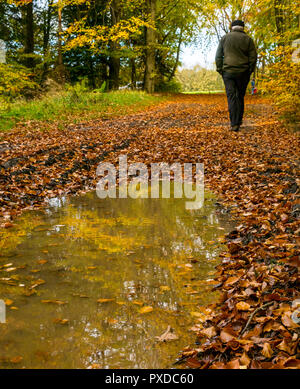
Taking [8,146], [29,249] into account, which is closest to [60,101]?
[8,146]

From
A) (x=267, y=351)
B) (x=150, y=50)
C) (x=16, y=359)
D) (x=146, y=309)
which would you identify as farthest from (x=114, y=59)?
(x=267, y=351)

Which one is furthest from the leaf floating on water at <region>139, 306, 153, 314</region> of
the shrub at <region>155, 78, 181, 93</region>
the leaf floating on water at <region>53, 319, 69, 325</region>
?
the shrub at <region>155, 78, 181, 93</region>

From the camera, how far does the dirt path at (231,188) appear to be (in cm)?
208

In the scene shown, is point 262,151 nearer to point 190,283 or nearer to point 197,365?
point 190,283

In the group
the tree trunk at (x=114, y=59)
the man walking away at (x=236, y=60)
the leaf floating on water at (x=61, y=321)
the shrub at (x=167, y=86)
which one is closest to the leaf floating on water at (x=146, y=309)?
the leaf floating on water at (x=61, y=321)

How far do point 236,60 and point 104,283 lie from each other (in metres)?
7.30

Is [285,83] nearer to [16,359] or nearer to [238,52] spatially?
[238,52]

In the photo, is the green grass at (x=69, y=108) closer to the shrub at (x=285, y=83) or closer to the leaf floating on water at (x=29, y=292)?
the shrub at (x=285, y=83)

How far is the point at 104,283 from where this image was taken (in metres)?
2.90

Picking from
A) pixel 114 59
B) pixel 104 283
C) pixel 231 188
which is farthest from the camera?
pixel 114 59

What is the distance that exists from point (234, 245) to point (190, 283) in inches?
28.7

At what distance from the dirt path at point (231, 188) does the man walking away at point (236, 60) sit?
3.71 feet

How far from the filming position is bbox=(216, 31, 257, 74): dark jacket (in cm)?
842
